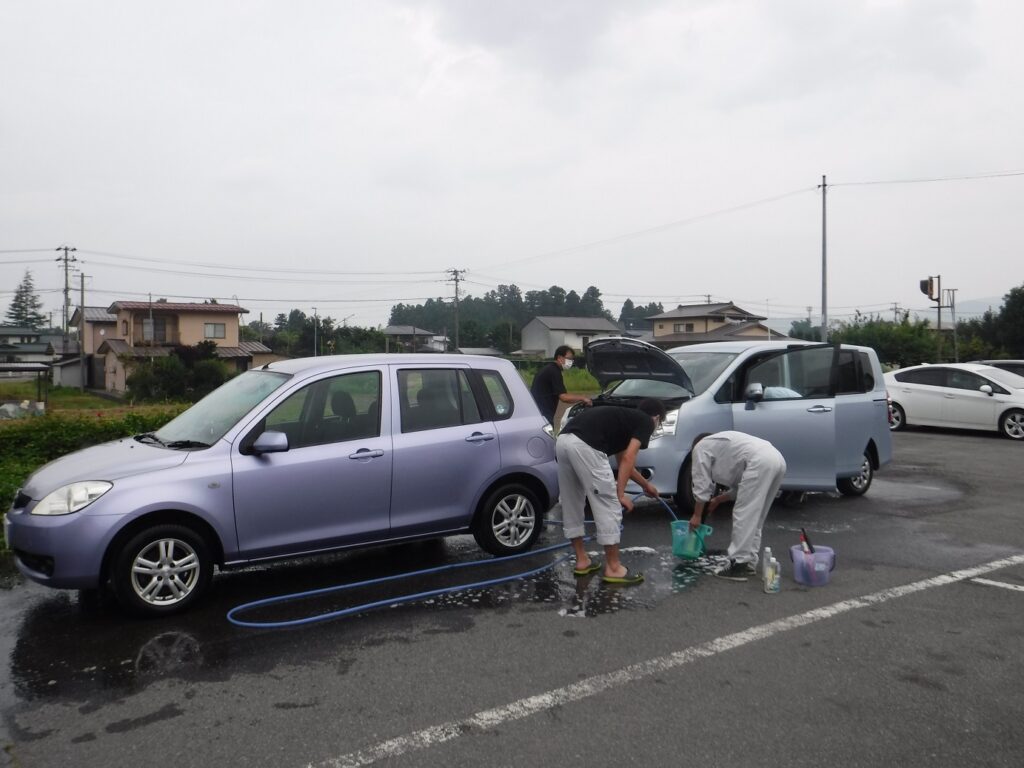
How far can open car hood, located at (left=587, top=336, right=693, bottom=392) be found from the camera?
319 inches

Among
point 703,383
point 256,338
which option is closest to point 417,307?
point 256,338

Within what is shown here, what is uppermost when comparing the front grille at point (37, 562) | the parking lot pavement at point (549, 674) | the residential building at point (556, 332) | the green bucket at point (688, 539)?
the residential building at point (556, 332)

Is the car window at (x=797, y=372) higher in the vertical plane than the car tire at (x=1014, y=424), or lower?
higher

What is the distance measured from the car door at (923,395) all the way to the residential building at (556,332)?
209 ft

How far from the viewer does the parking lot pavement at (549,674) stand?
3508mm

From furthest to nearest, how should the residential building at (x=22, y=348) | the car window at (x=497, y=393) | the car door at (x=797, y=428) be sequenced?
the residential building at (x=22, y=348)
the car door at (x=797, y=428)
the car window at (x=497, y=393)

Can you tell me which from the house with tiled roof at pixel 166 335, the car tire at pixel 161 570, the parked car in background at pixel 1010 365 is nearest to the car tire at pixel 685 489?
the car tire at pixel 161 570

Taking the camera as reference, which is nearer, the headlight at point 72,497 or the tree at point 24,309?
the headlight at point 72,497

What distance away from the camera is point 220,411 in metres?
6.05

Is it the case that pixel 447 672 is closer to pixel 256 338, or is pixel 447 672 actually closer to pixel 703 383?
pixel 703 383

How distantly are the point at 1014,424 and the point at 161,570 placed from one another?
53.0 ft

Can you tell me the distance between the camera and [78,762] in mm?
3389

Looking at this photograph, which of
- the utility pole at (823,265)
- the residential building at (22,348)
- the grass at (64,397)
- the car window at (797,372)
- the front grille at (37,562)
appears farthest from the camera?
the residential building at (22,348)

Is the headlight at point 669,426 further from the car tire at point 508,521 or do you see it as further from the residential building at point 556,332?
the residential building at point 556,332
